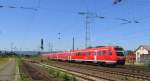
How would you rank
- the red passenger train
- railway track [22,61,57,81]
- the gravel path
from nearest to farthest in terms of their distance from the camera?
railway track [22,61,57,81], the gravel path, the red passenger train

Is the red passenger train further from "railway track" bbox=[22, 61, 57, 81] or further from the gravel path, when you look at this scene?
the gravel path

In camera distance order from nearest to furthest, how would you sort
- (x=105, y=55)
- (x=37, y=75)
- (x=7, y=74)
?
(x=37, y=75), (x=7, y=74), (x=105, y=55)

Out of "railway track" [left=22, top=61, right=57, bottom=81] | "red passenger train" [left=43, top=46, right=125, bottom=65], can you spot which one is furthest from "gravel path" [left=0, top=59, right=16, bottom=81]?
"red passenger train" [left=43, top=46, right=125, bottom=65]

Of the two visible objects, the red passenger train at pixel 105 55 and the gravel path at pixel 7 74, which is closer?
the gravel path at pixel 7 74

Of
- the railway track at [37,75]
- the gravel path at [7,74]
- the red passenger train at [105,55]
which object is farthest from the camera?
the red passenger train at [105,55]

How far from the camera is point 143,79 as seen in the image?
27.1 metres

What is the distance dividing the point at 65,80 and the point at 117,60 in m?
21.9

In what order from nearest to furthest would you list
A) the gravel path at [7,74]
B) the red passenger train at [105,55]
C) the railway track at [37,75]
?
1. the railway track at [37,75]
2. the gravel path at [7,74]
3. the red passenger train at [105,55]

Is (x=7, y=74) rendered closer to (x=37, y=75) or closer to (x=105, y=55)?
(x=37, y=75)

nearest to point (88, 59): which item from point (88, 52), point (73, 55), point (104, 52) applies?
point (88, 52)

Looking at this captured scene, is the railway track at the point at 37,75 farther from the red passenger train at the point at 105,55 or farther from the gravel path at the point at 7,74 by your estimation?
the red passenger train at the point at 105,55

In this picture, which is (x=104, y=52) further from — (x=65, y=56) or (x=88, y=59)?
(x=65, y=56)

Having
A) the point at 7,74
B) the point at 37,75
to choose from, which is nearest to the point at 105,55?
the point at 7,74

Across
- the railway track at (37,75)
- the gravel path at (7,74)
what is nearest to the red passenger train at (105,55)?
the railway track at (37,75)
